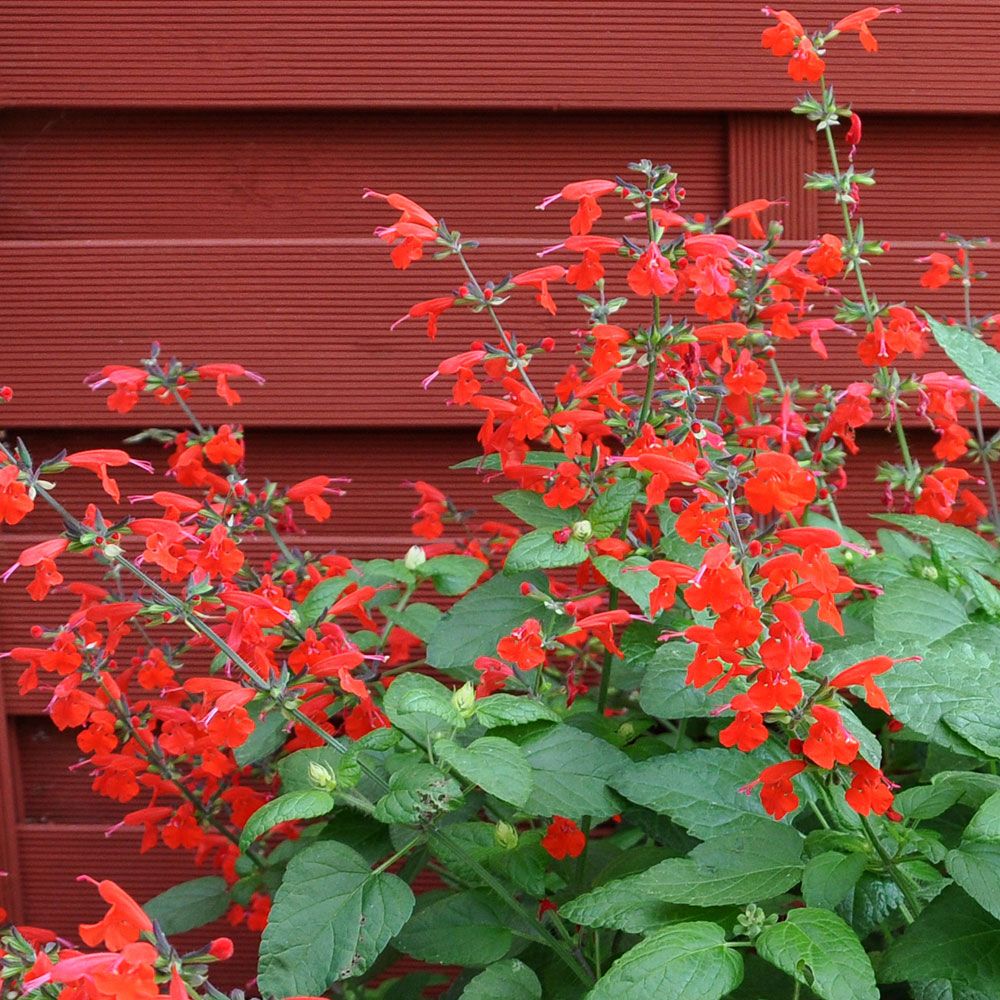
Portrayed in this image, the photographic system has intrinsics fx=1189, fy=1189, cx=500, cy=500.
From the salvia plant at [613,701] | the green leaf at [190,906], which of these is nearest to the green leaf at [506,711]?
the salvia plant at [613,701]

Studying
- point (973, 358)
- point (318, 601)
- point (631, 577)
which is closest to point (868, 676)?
point (631, 577)

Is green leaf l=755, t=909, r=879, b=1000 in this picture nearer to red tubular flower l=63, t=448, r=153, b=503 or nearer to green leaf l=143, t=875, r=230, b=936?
red tubular flower l=63, t=448, r=153, b=503

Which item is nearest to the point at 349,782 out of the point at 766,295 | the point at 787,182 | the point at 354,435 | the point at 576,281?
the point at 576,281

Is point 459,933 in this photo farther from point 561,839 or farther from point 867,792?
point 867,792

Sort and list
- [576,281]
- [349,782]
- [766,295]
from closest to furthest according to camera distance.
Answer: [349,782]
[576,281]
[766,295]

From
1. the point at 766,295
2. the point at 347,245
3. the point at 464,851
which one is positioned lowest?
the point at 464,851

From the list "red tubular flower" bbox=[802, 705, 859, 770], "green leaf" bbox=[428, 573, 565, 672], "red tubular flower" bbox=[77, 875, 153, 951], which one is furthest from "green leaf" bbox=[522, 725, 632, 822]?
"red tubular flower" bbox=[77, 875, 153, 951]

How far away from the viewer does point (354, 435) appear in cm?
202

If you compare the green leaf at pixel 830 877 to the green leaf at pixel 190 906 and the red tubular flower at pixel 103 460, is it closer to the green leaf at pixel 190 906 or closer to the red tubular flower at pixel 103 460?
the red tubular flower at pixel 103 460

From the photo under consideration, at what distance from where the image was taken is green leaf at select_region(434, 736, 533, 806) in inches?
38.8

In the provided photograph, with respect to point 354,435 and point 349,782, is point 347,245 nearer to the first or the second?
point 354,435

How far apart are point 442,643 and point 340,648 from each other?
11 centimetres

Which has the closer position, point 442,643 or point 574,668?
point 442,643

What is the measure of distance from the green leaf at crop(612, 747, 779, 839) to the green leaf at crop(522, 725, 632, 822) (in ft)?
0.07
